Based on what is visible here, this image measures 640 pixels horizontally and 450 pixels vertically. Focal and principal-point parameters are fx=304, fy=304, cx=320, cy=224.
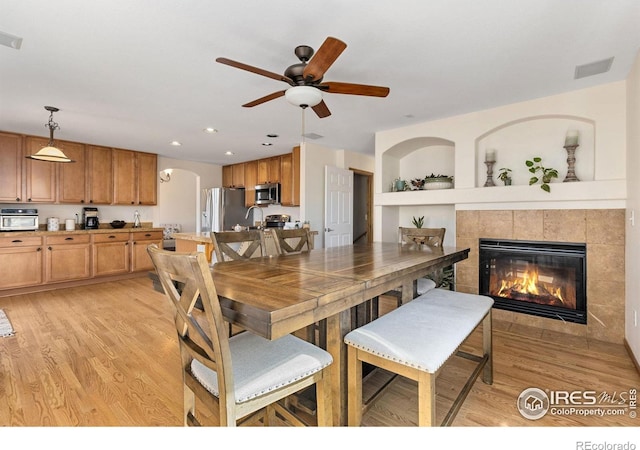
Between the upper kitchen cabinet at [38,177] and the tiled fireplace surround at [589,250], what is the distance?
618 centimetres

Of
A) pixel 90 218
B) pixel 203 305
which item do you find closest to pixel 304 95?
pixel 203 305

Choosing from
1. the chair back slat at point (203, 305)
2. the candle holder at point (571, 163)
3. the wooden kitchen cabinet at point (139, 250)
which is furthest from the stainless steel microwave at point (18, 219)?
the candle holder at point (571, 163)

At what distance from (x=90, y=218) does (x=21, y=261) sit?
3.71 feet

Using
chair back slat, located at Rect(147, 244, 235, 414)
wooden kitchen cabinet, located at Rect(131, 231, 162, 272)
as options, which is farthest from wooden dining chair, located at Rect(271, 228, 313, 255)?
wooden kitchen cabinet, located at Rect(131, 231, 162, 272)

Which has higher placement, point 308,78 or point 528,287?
point 308,78

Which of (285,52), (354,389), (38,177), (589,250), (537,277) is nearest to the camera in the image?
(354,389)

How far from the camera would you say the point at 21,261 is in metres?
4.25

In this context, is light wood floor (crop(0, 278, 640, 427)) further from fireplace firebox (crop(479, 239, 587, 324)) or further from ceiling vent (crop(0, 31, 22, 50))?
ceiling vent (crop(0, 31, 22, 50))

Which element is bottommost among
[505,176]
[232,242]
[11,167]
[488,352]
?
[488,352]

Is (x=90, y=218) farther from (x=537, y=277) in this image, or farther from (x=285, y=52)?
(x=537, y=277)

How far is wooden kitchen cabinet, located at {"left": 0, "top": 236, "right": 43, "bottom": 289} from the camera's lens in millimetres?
4129

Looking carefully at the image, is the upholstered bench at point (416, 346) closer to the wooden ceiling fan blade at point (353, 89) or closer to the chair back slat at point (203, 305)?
the chair back slat at point (203, 305)

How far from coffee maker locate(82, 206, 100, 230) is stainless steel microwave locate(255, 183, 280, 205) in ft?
9.13

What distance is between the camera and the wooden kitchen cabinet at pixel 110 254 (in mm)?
4914
